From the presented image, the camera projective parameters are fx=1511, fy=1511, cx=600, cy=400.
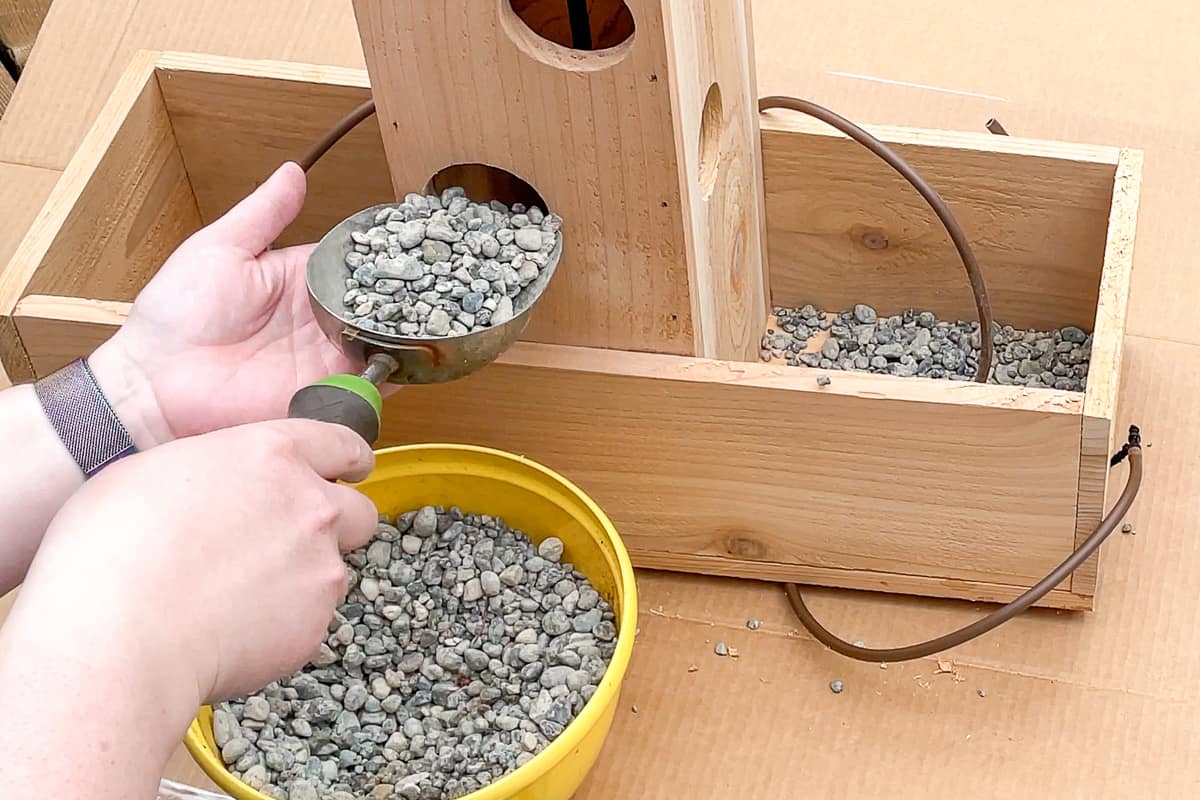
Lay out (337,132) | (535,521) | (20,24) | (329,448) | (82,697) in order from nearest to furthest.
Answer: (82,697) → (329,448) → (535,521) → (337,132) → (20,24)

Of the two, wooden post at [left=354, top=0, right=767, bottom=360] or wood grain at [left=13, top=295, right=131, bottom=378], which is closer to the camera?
wooden post at [left=354, top=0, right=767, bottom=360]

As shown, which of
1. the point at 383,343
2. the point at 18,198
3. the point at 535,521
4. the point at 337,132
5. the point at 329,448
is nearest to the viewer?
the point at 329,448

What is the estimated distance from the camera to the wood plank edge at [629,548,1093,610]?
3.01 feet

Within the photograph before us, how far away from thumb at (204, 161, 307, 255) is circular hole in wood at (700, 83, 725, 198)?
9.5 inches

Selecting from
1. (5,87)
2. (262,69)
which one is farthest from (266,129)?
(5,87)

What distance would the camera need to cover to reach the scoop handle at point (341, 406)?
0.73 m

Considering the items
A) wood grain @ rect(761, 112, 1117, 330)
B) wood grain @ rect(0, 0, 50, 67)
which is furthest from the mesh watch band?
wood grain @ rect(0, 0, 50, 67)

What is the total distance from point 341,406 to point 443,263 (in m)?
0.13

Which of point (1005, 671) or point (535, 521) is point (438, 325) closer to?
point (535, 521)

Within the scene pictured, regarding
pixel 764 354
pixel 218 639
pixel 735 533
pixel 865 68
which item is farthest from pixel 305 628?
pixel 865 68

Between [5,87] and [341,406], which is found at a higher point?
[341,406]

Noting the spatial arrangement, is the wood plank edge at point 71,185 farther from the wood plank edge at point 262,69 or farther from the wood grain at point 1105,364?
the wood grain at point 1105,364

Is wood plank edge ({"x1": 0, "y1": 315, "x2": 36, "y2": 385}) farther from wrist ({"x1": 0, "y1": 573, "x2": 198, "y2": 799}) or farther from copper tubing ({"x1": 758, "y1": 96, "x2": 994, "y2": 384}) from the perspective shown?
copper tubing ({"x1": 758, "y1": 96, "x2": 994, "y2": 384})

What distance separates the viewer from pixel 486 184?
88cm
